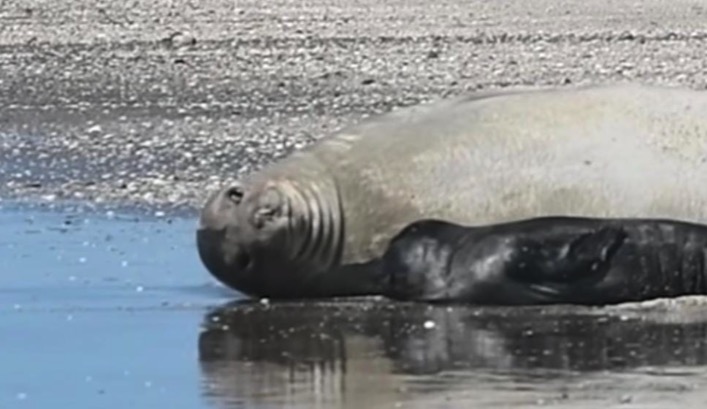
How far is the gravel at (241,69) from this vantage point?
14.2 m

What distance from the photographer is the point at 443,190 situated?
987 centimetres

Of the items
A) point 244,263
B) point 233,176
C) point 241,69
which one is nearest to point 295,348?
point 244,263

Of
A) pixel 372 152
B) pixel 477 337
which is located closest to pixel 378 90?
pixel 372 152

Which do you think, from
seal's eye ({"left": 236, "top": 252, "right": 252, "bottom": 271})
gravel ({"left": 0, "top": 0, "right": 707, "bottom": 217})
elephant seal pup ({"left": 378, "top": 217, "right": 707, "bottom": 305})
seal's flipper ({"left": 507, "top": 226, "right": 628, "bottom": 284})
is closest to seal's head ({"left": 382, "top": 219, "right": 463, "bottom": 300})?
elephant seal pup ({"left": 378, "top": 217, "right": 707, "bottom": 305})

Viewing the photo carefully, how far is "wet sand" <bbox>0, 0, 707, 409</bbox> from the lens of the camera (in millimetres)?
7961

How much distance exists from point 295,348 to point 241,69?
10934 mm

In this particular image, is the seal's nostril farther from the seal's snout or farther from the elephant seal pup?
the elephant seal pup

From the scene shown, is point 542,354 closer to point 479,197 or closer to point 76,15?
point 479,197

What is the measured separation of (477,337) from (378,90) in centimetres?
854

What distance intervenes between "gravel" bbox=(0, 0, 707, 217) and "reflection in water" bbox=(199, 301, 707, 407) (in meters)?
2.99

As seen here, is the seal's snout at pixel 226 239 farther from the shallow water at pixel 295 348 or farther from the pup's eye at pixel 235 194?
the shallow water at pixel 295 348

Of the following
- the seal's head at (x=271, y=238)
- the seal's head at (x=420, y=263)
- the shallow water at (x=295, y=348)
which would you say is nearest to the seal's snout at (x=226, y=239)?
the seal's head at (x=271, y=238)

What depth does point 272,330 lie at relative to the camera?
30.0ft

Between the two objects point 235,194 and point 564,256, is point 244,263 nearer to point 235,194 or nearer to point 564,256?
point 235,194
